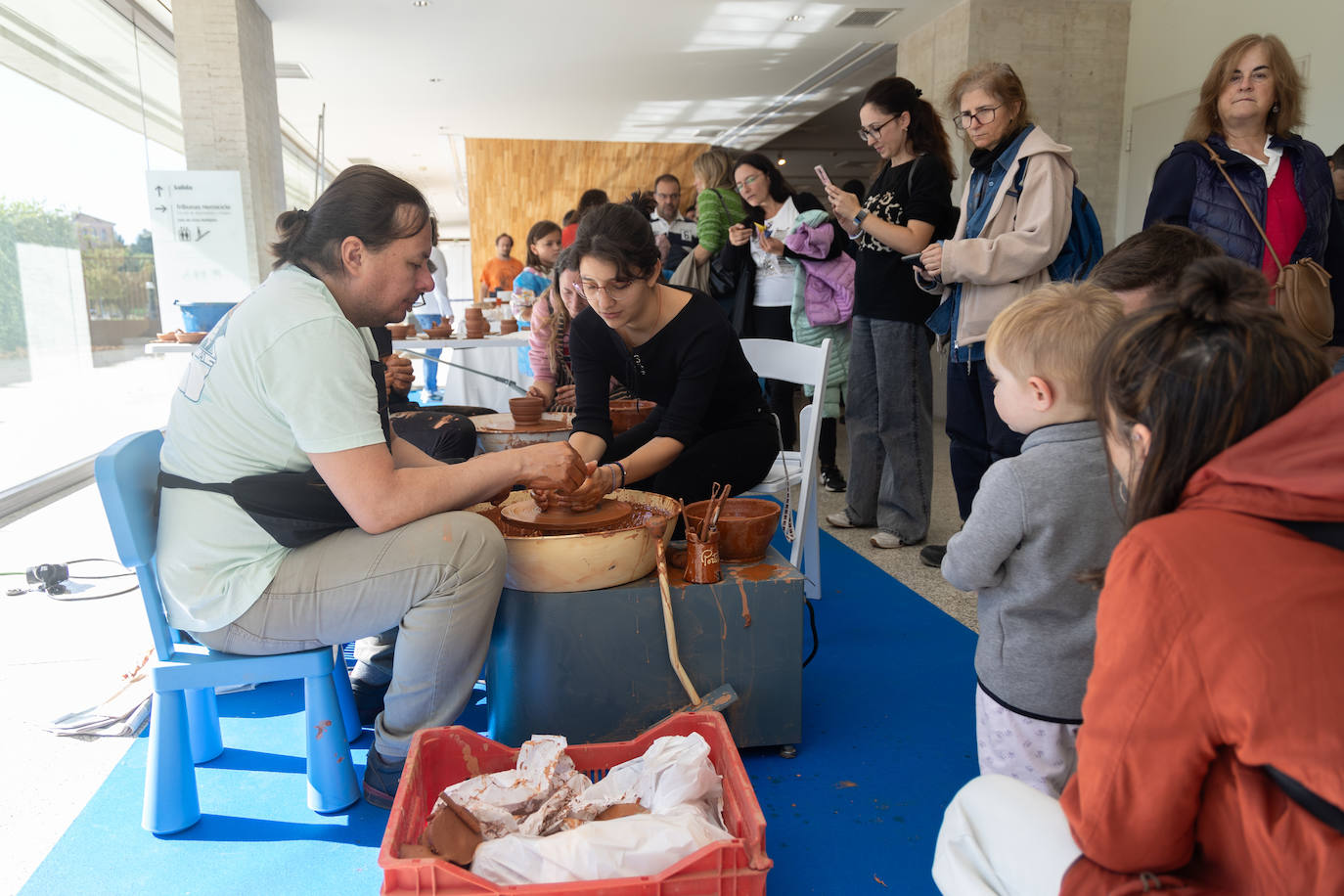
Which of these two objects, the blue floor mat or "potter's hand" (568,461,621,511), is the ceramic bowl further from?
the blue floor mat

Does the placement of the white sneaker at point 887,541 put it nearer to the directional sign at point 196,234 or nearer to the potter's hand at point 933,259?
the potter's hand at point 933,259

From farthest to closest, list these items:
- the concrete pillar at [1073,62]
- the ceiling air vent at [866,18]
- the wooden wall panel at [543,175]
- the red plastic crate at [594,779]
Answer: the wooden wall panel at [543,175], the ceiling air vent at [866,18], the concrete pillar at [1073,62], the red plastic crate at [594,779]

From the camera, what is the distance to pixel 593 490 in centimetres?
179

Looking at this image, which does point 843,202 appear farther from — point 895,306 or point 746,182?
point 746,182

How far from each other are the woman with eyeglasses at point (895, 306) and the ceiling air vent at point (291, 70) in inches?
235

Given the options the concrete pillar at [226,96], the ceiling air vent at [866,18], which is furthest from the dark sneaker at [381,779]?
the ceiling air vent at [866,18]

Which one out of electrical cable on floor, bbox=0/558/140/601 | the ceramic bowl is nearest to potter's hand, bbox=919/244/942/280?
the ceramic bowl

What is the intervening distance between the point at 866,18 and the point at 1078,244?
451 cm

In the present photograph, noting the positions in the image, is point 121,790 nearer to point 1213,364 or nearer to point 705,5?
point 1213,364

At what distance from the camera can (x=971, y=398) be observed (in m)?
2.69

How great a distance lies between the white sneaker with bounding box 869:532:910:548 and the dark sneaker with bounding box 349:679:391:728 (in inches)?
75.7

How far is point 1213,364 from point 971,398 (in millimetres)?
1983

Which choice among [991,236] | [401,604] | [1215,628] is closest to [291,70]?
[991,236]

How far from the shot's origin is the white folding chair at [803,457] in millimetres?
2424
